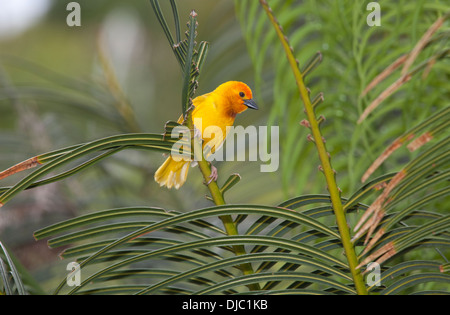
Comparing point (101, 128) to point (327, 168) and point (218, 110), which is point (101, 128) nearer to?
point (218, 110)

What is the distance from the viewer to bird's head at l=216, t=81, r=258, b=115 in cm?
43

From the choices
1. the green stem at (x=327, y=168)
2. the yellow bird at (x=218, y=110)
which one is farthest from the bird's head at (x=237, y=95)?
the green stem at (x=327, y=168)

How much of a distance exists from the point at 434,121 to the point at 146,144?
0.15 m

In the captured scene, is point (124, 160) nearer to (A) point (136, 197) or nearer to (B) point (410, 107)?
(A) point (136, 197)

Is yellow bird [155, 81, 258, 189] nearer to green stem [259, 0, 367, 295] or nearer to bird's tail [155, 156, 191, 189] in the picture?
bird's tail [155, 156, 191, 189]

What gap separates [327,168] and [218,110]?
0.16 meters

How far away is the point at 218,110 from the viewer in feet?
1.35

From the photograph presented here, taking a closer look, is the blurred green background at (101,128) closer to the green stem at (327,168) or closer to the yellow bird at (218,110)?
the yellow bird at (218,110)

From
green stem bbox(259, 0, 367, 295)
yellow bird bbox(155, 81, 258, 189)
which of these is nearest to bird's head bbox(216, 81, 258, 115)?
yellow bird bbox(155, 81, 258, 189)

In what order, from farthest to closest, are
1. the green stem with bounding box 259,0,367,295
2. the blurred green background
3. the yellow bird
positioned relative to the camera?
the blurred green background → the yellow bird → the green stem with bounding box 259,0,367,295

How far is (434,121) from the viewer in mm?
233

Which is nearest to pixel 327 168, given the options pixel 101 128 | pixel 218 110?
pixel 218 110

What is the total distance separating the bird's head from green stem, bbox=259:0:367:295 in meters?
0.15
